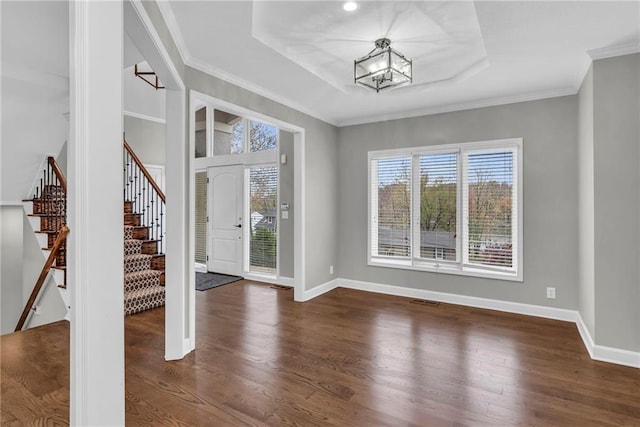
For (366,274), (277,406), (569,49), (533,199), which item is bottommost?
(277,406)

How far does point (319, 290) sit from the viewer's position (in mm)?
5047

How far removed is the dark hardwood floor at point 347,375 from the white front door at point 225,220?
2.26 m

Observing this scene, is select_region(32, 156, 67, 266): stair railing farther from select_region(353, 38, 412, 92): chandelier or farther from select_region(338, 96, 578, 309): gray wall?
select_region(338, 96, 578, 309): gray wall

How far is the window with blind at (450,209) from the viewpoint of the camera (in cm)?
423

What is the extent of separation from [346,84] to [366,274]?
110 inches

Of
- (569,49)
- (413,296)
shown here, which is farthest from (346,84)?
(413,296)

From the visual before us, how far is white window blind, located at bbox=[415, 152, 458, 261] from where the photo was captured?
460 cm

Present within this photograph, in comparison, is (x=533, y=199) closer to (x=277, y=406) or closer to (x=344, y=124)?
(x=344, y=124)

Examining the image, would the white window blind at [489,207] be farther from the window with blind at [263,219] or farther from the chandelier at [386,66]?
the window with blind at [263,219]

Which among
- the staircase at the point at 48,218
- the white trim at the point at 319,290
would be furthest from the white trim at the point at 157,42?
the white trim at the point at 319,290

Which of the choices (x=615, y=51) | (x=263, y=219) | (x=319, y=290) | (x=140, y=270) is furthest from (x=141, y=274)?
Answer: (x=615, y=51)

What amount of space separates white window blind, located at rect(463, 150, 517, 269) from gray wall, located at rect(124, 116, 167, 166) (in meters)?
5.44

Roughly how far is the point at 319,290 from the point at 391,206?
1658mm

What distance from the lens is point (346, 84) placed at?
4.04 m
